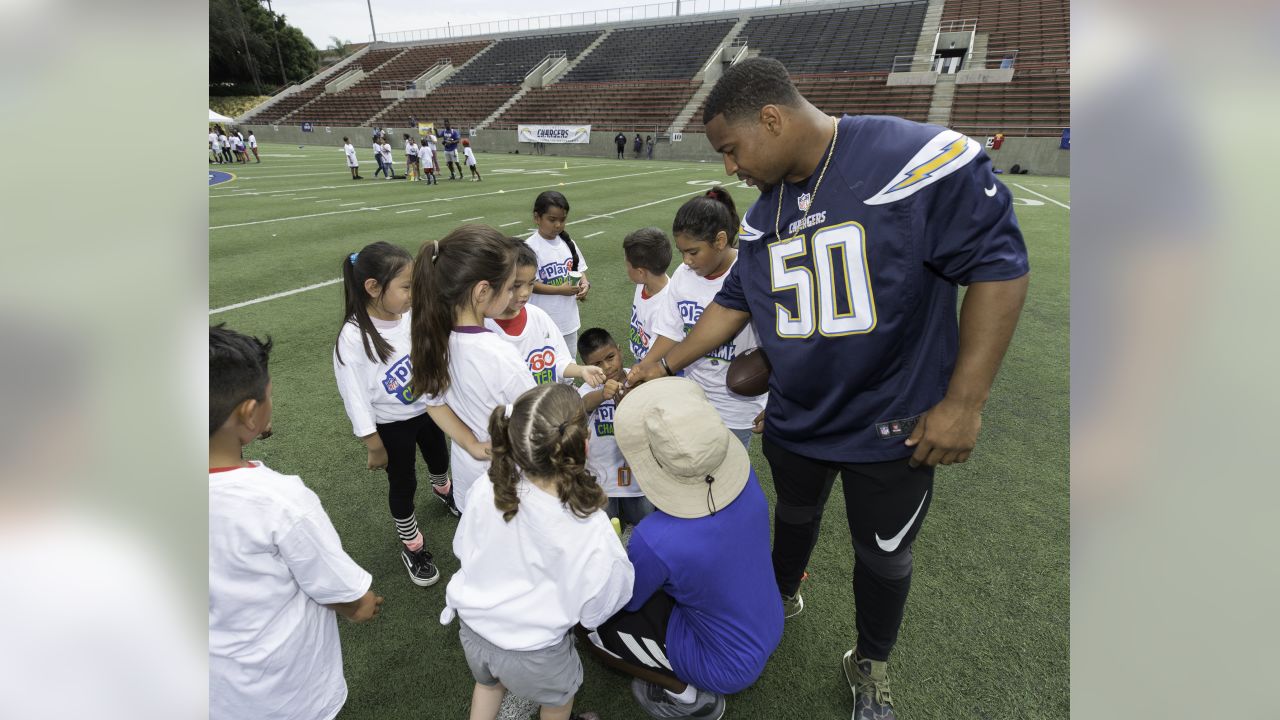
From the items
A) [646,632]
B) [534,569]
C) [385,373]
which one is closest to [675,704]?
[646,632]

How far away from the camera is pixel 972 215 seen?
1513mm

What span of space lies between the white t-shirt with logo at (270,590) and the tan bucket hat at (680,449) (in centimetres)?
85

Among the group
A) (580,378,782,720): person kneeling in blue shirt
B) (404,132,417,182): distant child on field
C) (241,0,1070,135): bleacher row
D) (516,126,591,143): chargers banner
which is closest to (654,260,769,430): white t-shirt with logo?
(580,378,782,720): person kneeling in blue shirt

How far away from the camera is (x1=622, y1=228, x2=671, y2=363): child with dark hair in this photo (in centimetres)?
319

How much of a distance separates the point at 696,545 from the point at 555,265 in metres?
3.09

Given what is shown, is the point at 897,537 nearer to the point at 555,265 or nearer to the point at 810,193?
the point at 810,193

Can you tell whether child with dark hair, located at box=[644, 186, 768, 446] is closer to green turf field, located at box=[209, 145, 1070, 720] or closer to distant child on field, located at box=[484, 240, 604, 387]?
distant child on field, located at box=[484, 240, 604, 387]

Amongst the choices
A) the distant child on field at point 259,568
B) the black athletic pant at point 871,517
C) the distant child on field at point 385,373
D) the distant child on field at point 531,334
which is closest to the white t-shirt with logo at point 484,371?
the distant child on field at point 385,373

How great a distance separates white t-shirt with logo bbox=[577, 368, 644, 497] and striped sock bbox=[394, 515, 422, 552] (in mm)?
997

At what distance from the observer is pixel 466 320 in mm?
2240

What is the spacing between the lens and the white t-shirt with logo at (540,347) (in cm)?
280

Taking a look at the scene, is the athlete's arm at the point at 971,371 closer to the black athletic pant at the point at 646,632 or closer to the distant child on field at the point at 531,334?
the black athletic pant at the point at 646,632

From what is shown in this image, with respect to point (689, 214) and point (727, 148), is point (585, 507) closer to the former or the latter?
point (727, 148)
